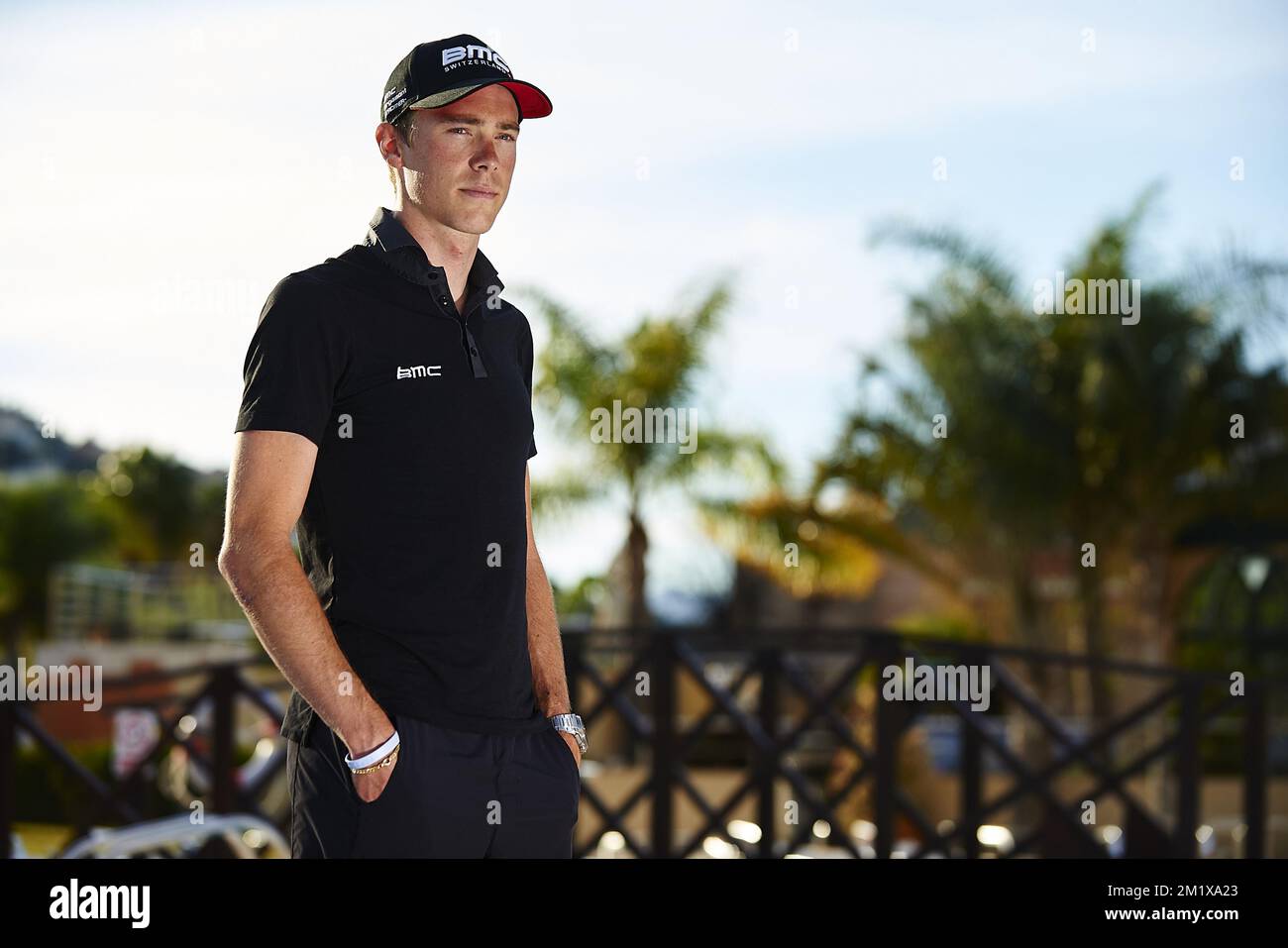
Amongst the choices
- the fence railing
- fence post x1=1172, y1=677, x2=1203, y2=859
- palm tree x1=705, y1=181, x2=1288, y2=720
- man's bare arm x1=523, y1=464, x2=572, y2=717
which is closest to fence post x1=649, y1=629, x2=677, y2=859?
the fence railing

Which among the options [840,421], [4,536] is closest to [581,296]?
[840,421]

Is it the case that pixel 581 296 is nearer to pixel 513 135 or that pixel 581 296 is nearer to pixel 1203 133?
pixel 1203 133

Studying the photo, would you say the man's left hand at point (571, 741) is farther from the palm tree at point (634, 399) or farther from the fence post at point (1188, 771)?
the palm tree at point (634, 399)

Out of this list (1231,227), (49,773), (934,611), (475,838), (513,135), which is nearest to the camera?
(475,838)

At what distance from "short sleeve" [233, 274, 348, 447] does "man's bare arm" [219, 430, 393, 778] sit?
0.03 meters

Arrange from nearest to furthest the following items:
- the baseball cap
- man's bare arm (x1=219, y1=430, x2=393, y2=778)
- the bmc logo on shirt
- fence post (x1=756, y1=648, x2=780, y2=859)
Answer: man's bare arm (x1=219, y1=430, x2=393, y2=778) → the bmc logo on shirt → the baseball cap → fence post (x1=756, y1=648, x2=780, y2=859)

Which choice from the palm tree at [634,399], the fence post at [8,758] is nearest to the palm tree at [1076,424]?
the palm tree at [634,399]

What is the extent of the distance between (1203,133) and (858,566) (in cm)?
553

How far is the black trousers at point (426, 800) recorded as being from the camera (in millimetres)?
Result: 2010

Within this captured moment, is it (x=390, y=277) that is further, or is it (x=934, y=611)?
(x=934, y=611)

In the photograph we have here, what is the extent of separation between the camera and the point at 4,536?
1227 inches

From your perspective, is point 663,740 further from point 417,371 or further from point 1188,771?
point 417,371

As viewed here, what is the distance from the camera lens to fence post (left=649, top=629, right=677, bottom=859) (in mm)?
6355

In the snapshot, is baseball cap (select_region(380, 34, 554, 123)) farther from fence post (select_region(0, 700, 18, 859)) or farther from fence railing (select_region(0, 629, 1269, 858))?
fence post (select_region(0, 700, 18, 859))
